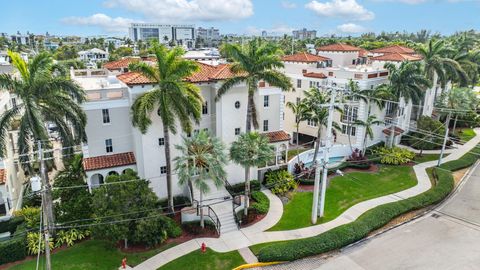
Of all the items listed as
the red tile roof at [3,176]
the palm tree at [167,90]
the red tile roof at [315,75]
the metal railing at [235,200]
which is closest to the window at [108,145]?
the palm tree at [167,90]

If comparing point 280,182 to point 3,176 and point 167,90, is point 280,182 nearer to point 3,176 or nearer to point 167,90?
point 167,90

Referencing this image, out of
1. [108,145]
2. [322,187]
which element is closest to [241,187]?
[322,187]

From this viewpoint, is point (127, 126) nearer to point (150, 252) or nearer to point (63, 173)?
point (63, 173)

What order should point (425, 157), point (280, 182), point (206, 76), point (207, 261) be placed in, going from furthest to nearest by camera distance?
point (425, 157) → point (280, 182) → point (206, 76) → point (207, 261)

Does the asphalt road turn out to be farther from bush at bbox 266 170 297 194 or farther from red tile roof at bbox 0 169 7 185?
red tile roof at bbox 0 169 7 185

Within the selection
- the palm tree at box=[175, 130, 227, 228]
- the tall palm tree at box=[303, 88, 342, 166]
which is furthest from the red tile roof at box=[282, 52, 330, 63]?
the palm tree at box=[175, 130, 227, 228]

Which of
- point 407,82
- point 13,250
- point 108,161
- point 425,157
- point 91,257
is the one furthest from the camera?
point 425,157
